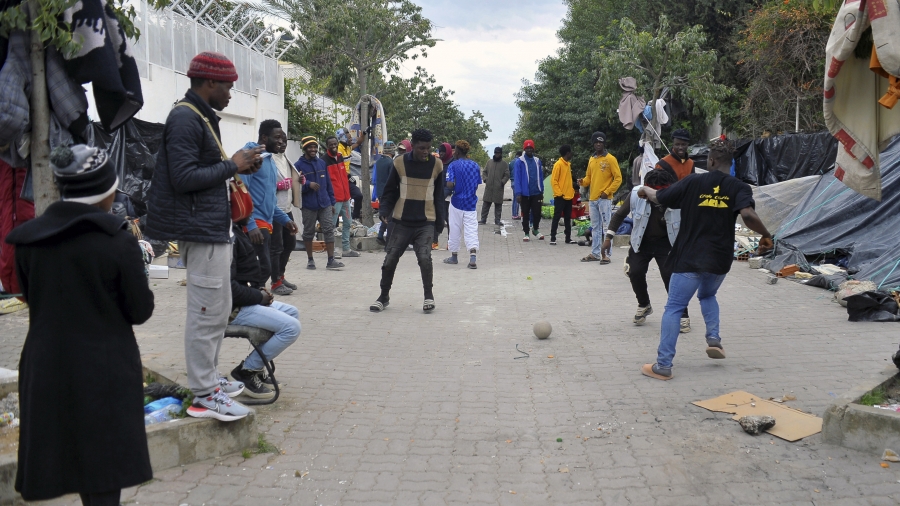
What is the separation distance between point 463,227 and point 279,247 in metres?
4.48

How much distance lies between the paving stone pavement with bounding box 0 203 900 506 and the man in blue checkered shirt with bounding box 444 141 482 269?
3.09m

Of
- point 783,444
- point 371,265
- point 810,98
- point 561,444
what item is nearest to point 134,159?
point 371,265

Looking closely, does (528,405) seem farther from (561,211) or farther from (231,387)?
(561,211)

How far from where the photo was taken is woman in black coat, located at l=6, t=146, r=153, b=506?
9.37 ft

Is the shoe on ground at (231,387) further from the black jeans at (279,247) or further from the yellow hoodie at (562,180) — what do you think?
the yellow hoodie at (562,180)

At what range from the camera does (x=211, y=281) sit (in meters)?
4.29

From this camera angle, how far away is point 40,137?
4.05 metres

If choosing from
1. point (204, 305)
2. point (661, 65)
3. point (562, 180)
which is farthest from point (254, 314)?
point (661, 65)

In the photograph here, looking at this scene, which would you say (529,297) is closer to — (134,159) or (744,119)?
(134,159)

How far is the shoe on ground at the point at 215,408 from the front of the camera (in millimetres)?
4340

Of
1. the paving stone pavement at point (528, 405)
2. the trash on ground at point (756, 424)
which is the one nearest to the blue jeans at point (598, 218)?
the paving stone pavement at point (528, 405)

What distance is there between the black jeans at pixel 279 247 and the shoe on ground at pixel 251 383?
404 cm

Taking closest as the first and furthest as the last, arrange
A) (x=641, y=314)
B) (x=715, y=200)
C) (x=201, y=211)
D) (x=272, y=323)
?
(x=201, y=211)
(x=272, y=323)
(x=715, y=200)
(x=641, y=314)

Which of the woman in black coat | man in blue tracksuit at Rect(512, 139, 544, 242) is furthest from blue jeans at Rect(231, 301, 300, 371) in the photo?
man in blue tracksuit at Rect(512, 139, 544, 242)
